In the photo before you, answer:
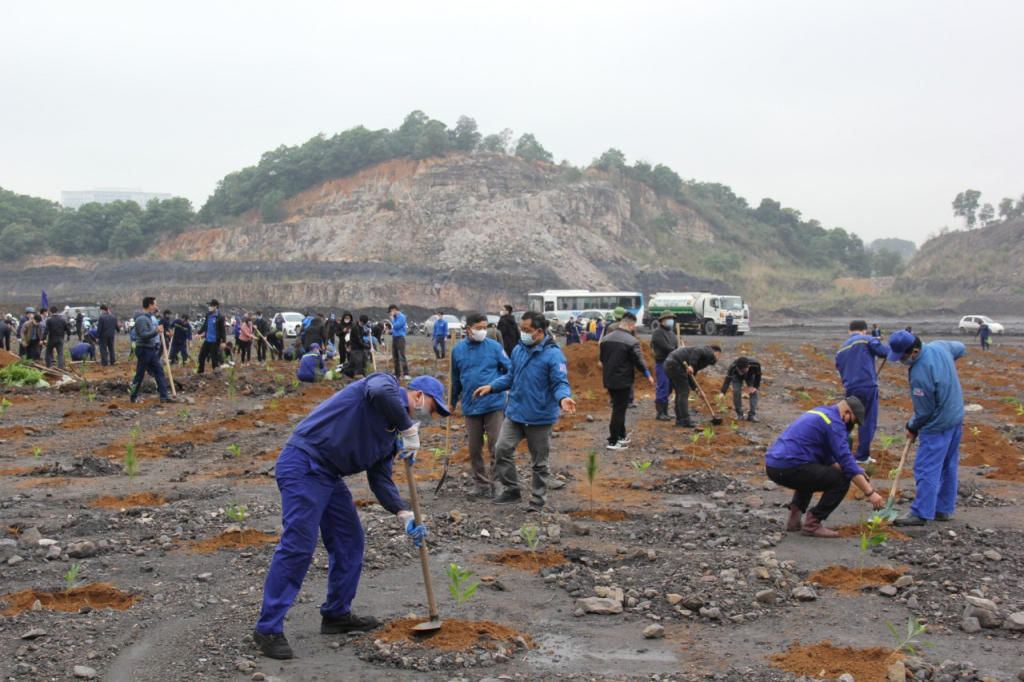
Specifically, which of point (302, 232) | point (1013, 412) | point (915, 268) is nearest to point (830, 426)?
point (1013, 412)

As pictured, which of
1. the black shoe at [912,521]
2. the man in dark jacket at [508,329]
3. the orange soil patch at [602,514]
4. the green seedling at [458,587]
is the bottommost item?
the orange soil patch at [602,514]

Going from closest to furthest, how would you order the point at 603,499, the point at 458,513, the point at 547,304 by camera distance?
the point at 458,513, the point at 603,499, the point at 547,304

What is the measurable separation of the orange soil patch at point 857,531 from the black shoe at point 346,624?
164 inches

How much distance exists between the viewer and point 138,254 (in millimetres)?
78375

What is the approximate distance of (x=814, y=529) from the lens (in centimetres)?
724

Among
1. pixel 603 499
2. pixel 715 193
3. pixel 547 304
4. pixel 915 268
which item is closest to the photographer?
pixel 603 499

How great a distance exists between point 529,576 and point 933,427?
149 inches

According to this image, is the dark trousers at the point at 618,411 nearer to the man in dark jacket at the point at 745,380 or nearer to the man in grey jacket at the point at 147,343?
the man in dark jacket at the point at 745,380

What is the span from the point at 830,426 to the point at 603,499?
262 centimetres

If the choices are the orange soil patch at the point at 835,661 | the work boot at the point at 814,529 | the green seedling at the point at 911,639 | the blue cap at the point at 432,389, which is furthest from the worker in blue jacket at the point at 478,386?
the green seedling at the point at 911,639

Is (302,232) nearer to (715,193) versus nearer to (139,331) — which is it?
(715,193)

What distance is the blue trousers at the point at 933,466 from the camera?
7.41 meters

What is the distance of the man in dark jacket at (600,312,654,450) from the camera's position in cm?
1137

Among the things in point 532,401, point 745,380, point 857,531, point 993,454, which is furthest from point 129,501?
point 993,454
